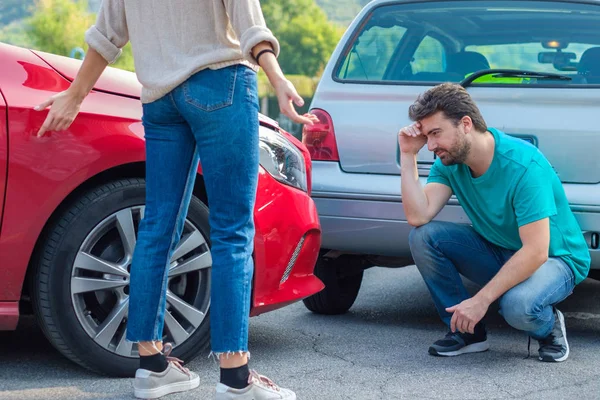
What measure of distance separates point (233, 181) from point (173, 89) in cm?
32

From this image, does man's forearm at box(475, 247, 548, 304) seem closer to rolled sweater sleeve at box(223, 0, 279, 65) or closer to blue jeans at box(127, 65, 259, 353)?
blue jeans at box(127, 65, 259, 353)

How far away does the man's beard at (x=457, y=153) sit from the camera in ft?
12.3

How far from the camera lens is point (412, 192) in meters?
3.96

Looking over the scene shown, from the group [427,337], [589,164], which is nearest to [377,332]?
[427,337]

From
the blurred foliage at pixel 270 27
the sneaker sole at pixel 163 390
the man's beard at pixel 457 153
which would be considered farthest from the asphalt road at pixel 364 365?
the blurred foliage at pixel 270 27

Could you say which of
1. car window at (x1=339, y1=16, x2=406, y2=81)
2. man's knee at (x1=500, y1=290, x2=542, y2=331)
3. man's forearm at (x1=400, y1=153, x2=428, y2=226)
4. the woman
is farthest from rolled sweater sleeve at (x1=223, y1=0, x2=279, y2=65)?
car window at (x1=339, y1=16, x2=406, y2=81)

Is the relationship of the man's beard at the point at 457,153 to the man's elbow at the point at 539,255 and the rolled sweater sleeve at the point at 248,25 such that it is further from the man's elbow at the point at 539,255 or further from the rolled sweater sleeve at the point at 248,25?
the rolled sweater sleeve at the point at 248,25

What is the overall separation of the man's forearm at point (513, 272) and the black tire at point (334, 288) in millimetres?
1153

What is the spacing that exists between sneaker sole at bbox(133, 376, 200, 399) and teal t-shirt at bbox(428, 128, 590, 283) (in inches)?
55.8

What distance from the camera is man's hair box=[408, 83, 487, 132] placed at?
3758 millimetres

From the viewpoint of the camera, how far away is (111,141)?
3.33 meters

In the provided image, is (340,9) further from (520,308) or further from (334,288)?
(520,308)

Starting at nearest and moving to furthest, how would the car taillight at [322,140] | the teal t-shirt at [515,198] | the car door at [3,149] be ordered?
the car door at [3,149]
the teal t-shirt at [515,198]
the car taillight at [322,140]

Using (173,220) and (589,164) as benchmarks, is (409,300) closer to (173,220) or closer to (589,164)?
(589,164)
